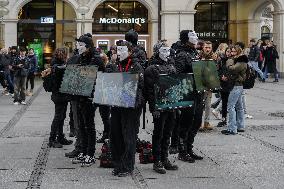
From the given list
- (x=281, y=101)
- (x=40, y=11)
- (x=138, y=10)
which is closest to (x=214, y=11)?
(x=138, y=10)

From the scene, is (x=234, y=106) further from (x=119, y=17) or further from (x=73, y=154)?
(x=119, y=17)

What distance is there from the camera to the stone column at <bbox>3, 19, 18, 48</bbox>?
29719 millimetres

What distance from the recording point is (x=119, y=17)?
32969mm

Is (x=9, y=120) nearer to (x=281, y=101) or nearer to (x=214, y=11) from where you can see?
(x=281, y=101)

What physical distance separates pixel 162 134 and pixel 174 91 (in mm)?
661

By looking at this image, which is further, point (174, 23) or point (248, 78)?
point (174, 23)

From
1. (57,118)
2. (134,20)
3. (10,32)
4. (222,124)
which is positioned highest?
(134,20)

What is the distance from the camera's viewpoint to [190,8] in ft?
98.4

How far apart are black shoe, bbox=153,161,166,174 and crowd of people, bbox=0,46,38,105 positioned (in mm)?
10913

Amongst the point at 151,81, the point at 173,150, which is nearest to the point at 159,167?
the point at 151,81

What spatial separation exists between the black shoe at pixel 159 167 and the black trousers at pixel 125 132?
36cm

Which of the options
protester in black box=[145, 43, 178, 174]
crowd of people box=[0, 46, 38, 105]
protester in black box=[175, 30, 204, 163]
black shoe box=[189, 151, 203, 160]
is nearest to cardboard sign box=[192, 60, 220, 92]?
protester in black box=[175, 30, 204, 163]

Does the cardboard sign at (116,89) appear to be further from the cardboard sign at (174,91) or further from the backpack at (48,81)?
the backpack at (48,81)

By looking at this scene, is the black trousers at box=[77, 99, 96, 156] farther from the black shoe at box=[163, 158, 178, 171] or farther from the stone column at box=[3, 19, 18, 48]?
the stone column at box=[3, 19, 18, 48]
